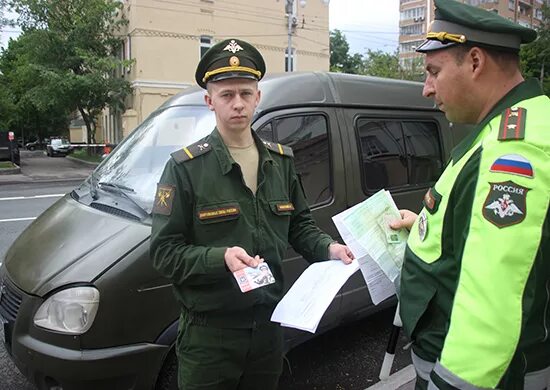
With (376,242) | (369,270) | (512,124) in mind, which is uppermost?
(512,124)

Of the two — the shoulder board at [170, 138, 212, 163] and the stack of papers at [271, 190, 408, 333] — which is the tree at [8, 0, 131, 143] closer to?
the shoulder board at [170, 138, 212, 163]

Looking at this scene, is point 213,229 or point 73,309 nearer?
point 213,229

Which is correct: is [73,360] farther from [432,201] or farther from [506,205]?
[506,205]

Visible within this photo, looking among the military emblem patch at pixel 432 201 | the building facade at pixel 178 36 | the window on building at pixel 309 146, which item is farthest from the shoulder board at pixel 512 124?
the building facade at pixel 178 36

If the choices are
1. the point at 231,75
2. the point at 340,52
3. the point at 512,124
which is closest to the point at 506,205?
the point at 512,124

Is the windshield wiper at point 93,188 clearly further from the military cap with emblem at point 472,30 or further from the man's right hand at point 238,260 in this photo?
the military cap with emblem at point 472,30

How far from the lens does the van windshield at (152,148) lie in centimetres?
320

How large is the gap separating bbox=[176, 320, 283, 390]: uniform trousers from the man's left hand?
40 cm

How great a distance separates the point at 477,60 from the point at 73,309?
7.03 ft

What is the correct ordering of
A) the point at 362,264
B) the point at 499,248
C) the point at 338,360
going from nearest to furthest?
1. the point at 499,248
2. the point at 362,264
3. the point at 338,360

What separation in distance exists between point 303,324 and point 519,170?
1003mm

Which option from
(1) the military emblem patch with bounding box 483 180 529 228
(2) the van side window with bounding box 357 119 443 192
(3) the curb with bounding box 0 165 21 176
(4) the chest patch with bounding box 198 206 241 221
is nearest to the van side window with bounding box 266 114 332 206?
(2) the van side window with bounding box 357 119 443 192

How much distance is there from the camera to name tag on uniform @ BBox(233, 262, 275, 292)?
1.74 meters

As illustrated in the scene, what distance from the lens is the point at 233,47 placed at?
6.90 ft
